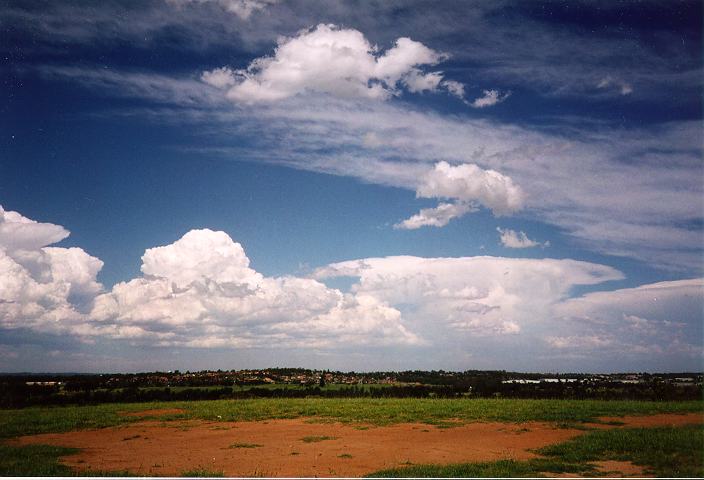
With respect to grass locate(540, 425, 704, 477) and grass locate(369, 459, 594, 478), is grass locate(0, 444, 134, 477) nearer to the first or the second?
grass locate(369, 459, 594, 478)

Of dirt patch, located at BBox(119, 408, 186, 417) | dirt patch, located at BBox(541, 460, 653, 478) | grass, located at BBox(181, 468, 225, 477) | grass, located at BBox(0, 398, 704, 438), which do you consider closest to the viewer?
dirt patch, located at BBox(541, 460, 653, 478)

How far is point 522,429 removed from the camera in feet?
88.7

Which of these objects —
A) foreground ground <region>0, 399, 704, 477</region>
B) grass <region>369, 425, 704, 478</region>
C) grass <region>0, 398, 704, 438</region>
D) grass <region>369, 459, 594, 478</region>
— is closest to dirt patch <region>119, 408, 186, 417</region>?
grass <region>0, 398, 704, 438</region>

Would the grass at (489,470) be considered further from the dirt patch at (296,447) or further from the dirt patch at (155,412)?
the dirt patch at (155,412)

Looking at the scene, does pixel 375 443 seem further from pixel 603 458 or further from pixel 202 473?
pixel 603 458

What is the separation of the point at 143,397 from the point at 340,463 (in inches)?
2154

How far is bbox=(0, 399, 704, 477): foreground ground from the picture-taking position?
55.4ft

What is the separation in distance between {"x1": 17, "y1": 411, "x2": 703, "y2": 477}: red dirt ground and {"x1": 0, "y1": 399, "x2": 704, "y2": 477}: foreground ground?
6 cm

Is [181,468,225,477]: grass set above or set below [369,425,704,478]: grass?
below

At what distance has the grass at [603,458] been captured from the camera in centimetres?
1529

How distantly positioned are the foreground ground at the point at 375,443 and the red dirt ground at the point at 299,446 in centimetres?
6

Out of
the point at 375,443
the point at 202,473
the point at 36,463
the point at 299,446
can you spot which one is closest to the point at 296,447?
the point at 299,446

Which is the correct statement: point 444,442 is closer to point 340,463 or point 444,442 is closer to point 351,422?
point 340,463

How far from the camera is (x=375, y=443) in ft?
77.7
